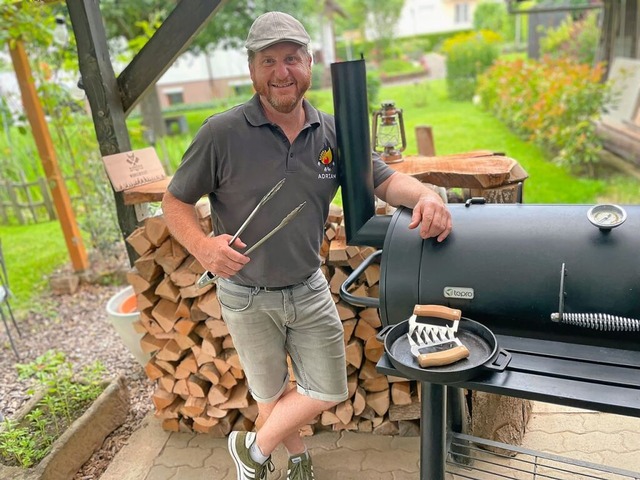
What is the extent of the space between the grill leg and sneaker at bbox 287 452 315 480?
790 millimetres

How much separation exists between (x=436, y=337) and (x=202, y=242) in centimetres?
74

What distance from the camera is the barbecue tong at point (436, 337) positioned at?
3.47 ft

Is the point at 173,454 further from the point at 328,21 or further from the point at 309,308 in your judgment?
the point at 328,21

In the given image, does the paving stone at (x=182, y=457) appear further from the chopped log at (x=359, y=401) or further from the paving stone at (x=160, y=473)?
the chopped log at (x=359, y=401)

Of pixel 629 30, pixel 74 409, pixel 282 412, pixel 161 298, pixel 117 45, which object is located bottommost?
pixel 74 409

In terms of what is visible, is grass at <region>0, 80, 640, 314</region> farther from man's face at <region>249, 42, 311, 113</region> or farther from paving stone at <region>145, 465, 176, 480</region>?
man's face at <region>249, 42, 311, 113</region>

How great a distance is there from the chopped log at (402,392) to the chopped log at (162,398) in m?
1.07

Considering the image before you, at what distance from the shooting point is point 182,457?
229cm

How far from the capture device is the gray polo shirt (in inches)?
58.8

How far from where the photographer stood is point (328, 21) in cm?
1681

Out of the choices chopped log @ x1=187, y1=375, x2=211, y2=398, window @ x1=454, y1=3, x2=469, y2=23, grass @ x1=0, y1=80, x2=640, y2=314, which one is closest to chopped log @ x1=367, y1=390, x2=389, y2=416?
chopped log @ x1=187, y1=375, x2=211, y2=398

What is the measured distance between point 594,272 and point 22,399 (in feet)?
9.24

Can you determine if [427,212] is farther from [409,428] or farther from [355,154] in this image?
[409,428]

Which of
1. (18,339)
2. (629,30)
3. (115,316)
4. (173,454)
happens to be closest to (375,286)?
(173,454)
